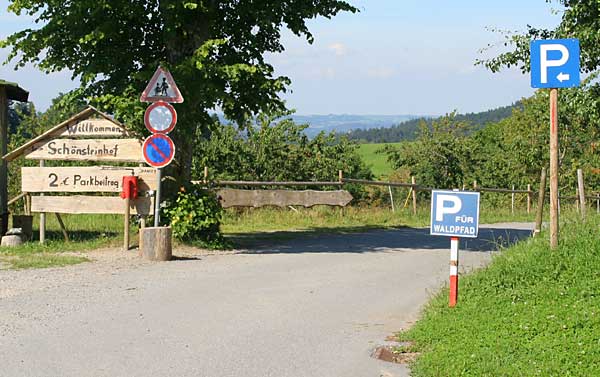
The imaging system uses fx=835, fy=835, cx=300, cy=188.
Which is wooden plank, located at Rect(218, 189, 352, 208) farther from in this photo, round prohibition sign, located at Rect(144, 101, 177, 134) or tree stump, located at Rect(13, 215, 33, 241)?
round prohibition sign, located at Rect(144, 101, 177, 134)

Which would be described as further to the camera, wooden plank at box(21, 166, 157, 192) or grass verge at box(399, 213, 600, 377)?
wooden plank at box(21, 166, 157, 192)

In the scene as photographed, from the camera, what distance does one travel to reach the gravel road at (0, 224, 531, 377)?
24.7 ft

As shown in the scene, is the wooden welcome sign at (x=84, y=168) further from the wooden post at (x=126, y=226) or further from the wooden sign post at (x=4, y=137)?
the wooden sign post at (x=4, y=137)

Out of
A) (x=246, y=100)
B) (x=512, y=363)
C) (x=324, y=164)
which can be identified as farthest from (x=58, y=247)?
(x=324, y=164)

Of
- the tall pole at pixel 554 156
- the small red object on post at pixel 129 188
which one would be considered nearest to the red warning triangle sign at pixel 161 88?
the small red object on post at pixel 129 188

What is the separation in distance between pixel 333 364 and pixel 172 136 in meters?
9.78

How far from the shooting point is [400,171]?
145 feet

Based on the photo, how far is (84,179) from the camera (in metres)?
16.4

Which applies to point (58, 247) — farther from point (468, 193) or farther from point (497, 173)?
point (497, 173)

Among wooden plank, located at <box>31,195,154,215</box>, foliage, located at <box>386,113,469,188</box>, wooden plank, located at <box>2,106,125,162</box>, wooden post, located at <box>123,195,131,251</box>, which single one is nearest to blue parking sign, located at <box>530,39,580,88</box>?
Answer: wooden post, located at <box>123,195,131,251</box>

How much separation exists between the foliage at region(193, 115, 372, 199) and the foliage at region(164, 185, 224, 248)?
10.4m

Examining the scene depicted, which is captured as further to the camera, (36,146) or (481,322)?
(36,146)

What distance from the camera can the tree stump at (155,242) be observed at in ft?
46.3

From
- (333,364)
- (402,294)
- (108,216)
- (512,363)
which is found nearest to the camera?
(512,363)
